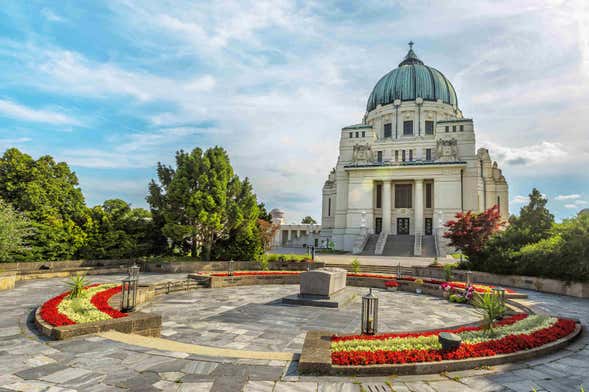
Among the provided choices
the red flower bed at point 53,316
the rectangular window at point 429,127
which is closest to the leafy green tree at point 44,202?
the red flower bed at point 53,316

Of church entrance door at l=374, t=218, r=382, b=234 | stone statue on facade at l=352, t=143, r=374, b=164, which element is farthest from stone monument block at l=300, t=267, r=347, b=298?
stone statue on facade at l=352, t=143, r=374, b=164

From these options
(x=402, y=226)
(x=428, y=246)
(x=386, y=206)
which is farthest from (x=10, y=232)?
(x=402, y=226)

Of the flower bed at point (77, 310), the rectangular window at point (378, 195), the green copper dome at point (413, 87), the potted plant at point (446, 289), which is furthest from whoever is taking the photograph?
the green copper dome at point (413, 87)

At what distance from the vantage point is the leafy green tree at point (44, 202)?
2162cm

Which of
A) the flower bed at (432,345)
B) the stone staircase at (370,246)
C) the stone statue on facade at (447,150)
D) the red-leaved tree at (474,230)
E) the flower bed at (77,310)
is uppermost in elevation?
the stone statue on facade at (447,150)

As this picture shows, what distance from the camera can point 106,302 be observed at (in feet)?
37.1

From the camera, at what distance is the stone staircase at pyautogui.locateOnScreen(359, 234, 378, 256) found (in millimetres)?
42859

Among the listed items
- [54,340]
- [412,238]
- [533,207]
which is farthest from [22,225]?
[412,238]

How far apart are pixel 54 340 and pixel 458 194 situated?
1860 inches

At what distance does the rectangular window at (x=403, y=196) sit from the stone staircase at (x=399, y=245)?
21.3 ft

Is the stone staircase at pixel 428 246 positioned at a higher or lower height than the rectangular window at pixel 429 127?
lower

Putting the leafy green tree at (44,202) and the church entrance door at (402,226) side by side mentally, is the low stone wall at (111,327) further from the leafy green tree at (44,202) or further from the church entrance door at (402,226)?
the church entrance door at (402,226)

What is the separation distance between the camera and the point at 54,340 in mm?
7613

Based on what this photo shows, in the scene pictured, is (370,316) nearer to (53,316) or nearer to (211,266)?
(53,316)
